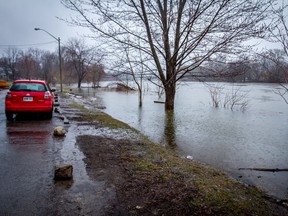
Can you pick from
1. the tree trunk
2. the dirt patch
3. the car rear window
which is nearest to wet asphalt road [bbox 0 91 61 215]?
the dirt patch

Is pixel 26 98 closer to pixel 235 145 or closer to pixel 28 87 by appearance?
pixel 28 87

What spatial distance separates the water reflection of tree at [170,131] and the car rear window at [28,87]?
18.5 ft

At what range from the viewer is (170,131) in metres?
10.5

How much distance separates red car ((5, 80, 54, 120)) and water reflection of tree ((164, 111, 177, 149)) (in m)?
5.30

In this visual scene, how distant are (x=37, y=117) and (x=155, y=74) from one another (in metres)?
6.57

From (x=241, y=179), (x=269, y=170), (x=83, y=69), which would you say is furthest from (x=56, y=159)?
(x=83, y=69)

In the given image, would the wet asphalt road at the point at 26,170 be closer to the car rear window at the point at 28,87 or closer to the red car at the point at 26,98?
the red car at the point at 26,98

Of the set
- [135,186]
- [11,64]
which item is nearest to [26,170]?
[135,186]

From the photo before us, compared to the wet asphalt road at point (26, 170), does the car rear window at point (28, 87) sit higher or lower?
higher

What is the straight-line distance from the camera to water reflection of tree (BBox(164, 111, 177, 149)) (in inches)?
340

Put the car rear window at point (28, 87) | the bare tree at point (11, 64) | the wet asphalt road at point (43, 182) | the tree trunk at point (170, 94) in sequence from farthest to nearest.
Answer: the bare tree at point (11, 64)
the tree trunk at point (170, 94)
the car rear window at point (28, 87)
the wet asphalt road at point (43, 182)

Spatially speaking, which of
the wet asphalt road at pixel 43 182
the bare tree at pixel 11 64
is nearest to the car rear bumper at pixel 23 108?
the wet asphalt road at pixel 43 182

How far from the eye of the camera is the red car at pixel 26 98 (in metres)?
9.00

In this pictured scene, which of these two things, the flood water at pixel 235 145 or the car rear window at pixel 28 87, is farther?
the car rear window at pixel 28 87
